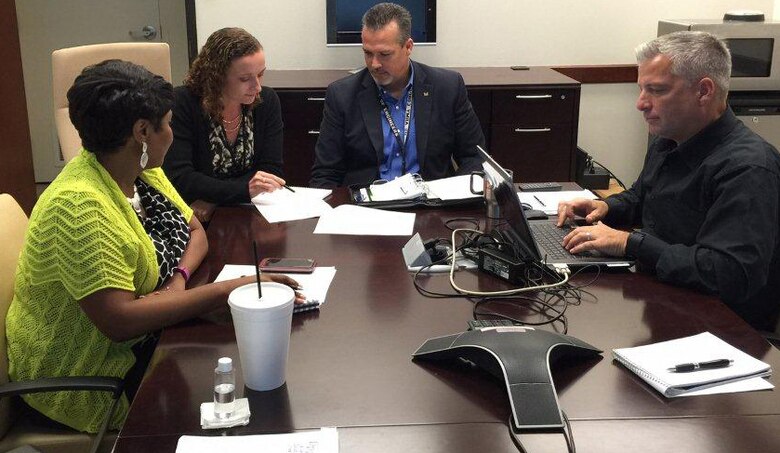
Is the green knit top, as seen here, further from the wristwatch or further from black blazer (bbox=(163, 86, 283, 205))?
black blazer (bbox=(163, 86, 283, 205))

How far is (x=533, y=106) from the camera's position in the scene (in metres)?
4.14

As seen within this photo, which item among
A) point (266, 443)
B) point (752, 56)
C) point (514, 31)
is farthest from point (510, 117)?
point (266, 443)

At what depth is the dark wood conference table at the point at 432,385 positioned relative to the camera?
1.25 metres

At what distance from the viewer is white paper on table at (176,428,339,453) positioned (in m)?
1.21

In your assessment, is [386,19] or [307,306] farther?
[386,19]

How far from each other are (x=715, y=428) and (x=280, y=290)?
Answer: 76 cm

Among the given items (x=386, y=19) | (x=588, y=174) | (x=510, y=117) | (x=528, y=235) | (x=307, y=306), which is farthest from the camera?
(x=588, y=174)

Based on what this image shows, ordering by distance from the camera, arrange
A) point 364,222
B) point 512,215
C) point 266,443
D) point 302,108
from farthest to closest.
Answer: point 302,108 → point 364,222 → point 512,215 → point 266,443

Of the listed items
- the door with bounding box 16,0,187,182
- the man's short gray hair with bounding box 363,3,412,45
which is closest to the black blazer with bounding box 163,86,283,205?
the man's short gray hair with bounding box 363,3,412,45

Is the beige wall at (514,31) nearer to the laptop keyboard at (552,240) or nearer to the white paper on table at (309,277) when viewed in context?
the laptop keyboard at (552,240)

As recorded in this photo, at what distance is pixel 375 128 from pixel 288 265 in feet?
4.13

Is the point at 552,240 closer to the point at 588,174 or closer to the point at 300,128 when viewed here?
the point at 300,128

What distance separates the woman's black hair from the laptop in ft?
2.79

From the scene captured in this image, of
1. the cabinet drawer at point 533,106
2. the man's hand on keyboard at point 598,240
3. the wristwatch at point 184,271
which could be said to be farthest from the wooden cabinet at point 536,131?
the wristwatch at point 184,271
